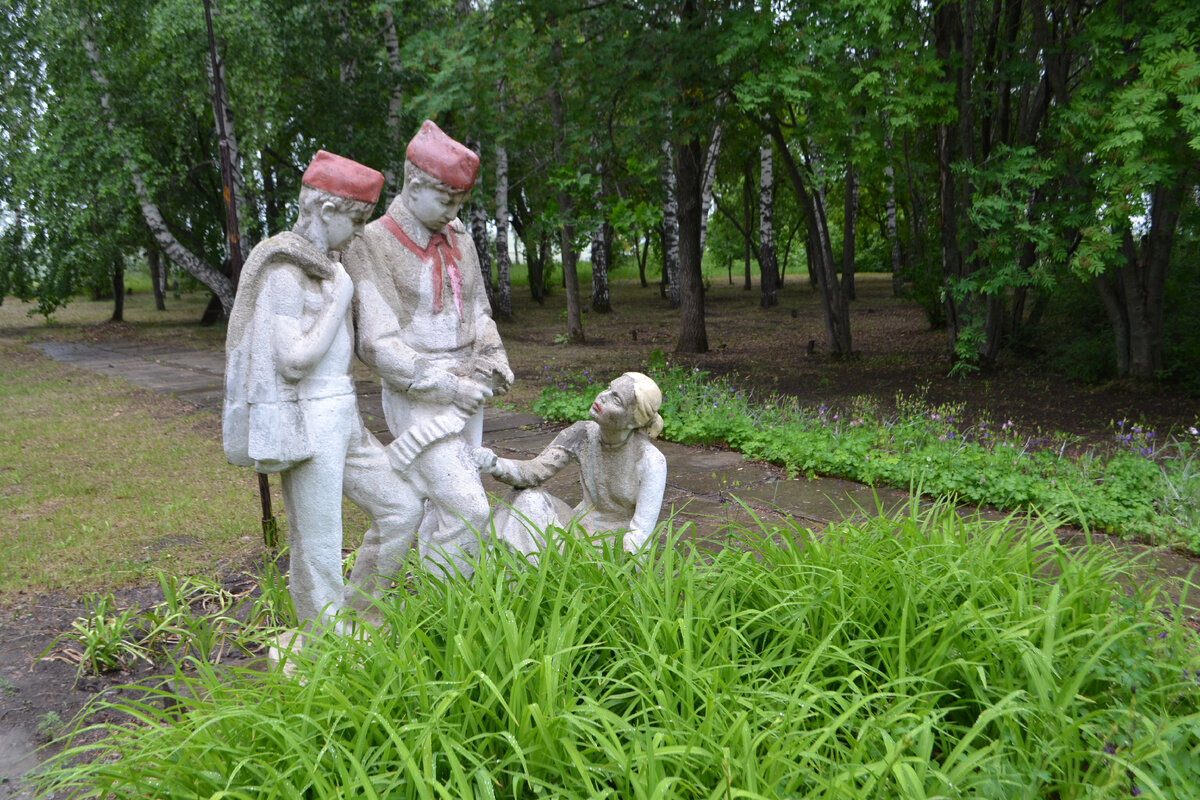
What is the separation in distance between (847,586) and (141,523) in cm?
474

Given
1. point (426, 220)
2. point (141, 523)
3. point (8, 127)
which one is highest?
point (8, 127)

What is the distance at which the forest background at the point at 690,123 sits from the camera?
24.0 ft

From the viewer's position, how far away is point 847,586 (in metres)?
2.85

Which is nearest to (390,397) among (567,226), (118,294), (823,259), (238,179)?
(823,259)

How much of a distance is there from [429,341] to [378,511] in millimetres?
675

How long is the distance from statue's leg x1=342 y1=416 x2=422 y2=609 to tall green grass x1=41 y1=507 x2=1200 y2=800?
454 mm

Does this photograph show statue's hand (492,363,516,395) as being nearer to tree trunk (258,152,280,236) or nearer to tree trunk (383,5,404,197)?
tree trunk (383,5,404,197)

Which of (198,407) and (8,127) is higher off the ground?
(8,127)

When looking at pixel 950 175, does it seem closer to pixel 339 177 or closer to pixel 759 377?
pixel 759 377

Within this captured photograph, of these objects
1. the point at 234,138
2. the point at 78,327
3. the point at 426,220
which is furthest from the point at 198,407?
the point at 78,327

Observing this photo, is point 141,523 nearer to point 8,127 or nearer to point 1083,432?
point 1083,432

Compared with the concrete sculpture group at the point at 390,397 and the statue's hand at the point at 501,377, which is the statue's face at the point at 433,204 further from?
the statue's hand at the point at 501,377

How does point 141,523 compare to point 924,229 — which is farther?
point 924,229

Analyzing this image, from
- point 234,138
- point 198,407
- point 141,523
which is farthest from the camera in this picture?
point 234,138
